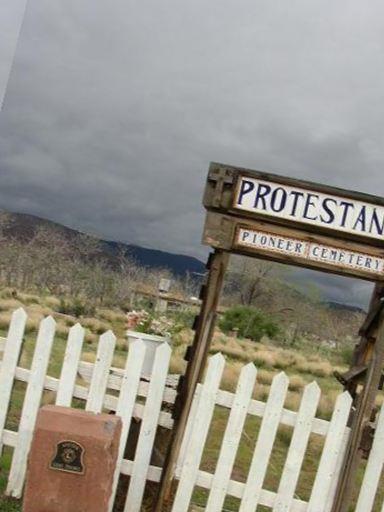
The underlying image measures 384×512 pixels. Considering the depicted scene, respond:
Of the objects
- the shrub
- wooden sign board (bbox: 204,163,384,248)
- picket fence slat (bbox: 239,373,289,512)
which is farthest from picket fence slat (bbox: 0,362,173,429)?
the shrub

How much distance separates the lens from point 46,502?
154 inches

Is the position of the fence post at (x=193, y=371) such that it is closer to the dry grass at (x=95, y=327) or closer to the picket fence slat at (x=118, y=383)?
the picket fence slat at (x=118, y=383)

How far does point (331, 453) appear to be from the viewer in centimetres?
480

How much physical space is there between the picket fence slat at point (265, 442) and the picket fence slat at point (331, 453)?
0.40 m

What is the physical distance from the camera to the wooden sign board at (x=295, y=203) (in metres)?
4.68

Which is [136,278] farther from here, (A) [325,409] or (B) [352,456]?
(B) [352,456]

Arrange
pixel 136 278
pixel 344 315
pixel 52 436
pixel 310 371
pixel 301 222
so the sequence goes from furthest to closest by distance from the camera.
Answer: pixel 344 315 < pixel 136 278 < pixel 310 371 < pixel 301 222 < pixel 52 436

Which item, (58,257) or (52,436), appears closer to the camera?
(52,436)

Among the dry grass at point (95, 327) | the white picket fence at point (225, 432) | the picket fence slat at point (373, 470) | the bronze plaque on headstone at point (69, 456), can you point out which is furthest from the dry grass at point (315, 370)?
the bronze plaque on headstone at point (69, 456)

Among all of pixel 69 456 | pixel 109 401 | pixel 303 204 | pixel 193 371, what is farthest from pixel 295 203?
pixel 69 456

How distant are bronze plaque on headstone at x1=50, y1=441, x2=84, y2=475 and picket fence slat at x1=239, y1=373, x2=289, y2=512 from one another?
1.44 metres

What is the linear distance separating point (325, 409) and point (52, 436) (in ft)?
31.6

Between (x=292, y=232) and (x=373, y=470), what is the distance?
74.2 inches

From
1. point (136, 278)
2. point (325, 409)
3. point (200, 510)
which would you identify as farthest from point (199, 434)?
point (136, 278)
